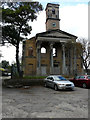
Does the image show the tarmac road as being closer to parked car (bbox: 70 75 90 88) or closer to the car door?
parked car (bbox: 70 75 90 88)

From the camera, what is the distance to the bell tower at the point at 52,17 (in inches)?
1417

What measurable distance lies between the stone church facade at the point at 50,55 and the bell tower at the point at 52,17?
211 inches

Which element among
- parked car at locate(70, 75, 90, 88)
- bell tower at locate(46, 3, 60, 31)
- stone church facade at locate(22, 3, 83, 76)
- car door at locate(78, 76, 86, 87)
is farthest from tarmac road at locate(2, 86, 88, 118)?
bell tower at locate(46, 3, 60, 31)

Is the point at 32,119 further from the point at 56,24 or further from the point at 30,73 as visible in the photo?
the point at 56,24

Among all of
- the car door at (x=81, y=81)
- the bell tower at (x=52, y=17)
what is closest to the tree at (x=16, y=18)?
the car door at (x=81, y=81)

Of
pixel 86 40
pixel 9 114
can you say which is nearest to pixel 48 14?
pixel 86 40

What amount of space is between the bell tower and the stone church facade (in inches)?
211

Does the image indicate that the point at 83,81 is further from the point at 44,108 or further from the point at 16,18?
the point at 16,18

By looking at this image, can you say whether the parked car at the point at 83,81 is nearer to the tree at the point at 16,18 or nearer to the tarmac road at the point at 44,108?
the tarmac road at the point at 44,108

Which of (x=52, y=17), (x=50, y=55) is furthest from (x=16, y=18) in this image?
(x=52, y=17)

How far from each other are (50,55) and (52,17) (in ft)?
43.8

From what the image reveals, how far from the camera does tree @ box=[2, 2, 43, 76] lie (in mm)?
14163

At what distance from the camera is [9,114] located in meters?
4.45

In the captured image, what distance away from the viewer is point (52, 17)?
3619 cm
